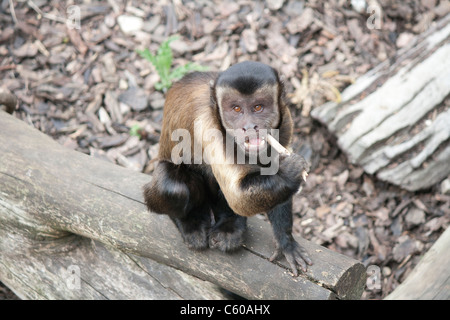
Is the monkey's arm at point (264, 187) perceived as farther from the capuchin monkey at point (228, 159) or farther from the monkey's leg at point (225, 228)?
the monkey's leg at point (225, 228)

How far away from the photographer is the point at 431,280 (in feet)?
15.3

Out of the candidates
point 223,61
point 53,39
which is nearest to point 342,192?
point 223,61

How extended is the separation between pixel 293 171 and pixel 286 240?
0.69 metres

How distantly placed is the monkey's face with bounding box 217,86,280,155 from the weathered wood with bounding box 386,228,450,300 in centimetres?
193

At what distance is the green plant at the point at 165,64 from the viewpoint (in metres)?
7.62

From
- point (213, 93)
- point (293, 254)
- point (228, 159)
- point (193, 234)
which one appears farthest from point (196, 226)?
point (213, 93)

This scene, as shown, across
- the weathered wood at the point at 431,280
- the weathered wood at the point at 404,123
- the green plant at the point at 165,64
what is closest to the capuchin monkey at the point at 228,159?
the weathered wood at the point at 431,280

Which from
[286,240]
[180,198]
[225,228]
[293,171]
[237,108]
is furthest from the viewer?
[225,228]

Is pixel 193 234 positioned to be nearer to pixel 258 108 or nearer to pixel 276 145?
pixel 276 145

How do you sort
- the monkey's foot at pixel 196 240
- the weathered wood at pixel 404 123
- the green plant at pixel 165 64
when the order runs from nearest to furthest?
the monkey's foot at pixel 196 240 < the weathered wood at pixel 404 123 < the green plant at pixel 165 64

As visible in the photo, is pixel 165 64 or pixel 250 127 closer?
→ pixel 250 127

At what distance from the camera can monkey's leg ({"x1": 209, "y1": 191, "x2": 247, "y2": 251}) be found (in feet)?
15.6

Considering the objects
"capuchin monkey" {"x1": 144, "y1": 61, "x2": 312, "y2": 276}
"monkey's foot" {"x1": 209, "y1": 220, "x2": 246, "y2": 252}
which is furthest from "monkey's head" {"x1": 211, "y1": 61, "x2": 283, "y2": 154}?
"monkey's foot" {"x1": 209, "y1": 220, "x2": 246, "y2": 252}

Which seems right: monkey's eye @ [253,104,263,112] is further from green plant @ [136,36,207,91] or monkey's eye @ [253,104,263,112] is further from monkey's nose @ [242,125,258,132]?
green plant @ [136,36,207,91]
